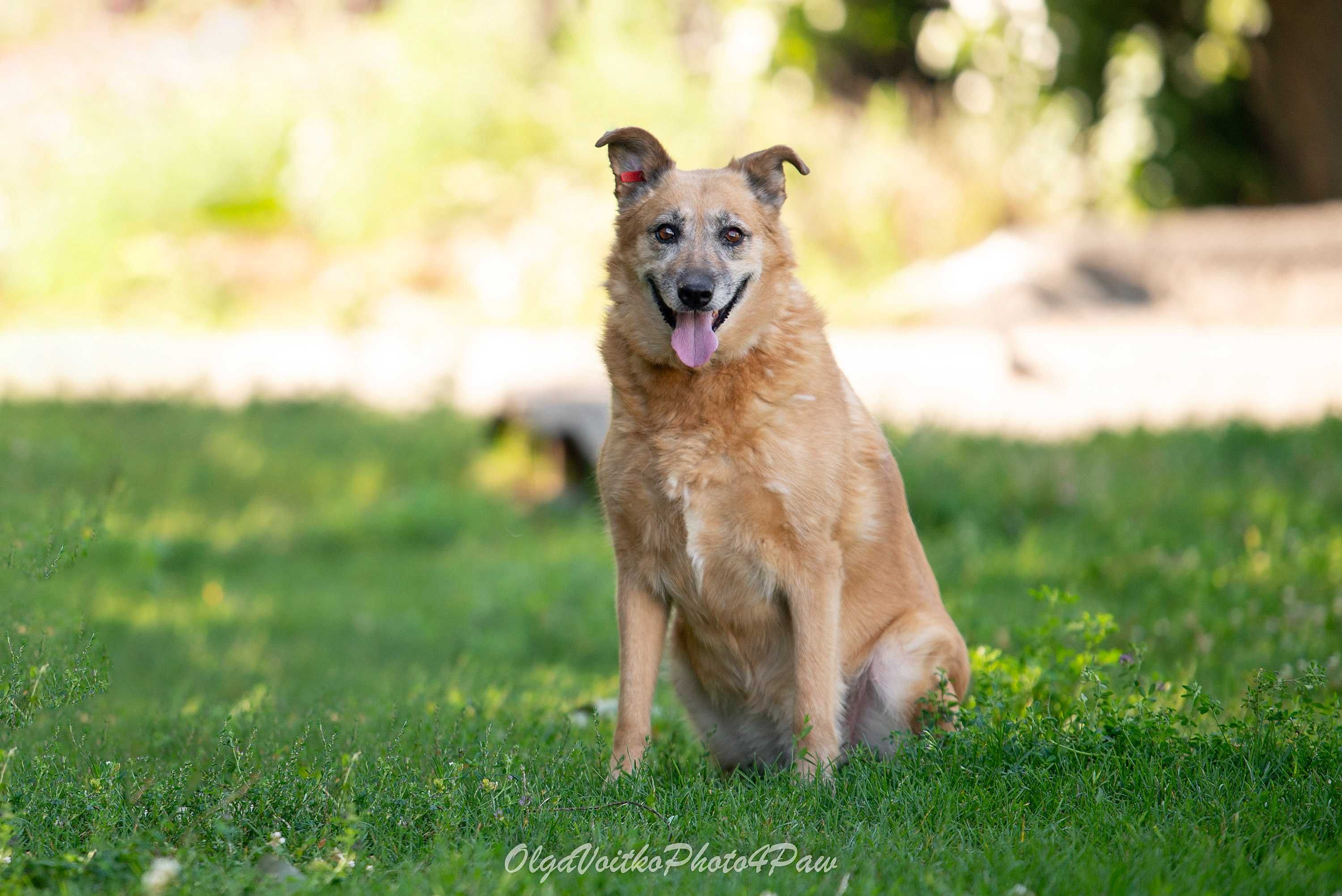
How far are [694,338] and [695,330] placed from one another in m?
0.03

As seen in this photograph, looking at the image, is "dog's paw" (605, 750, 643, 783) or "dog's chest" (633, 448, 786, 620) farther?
"dog's chest" (633, 448, 786, 620)

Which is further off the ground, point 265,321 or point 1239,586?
point 265,321

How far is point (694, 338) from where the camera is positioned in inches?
141

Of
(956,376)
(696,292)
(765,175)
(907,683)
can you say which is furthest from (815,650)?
(956,376)

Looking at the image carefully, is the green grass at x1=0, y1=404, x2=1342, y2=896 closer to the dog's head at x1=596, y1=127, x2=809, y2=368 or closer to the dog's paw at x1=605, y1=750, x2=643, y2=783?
the dog's paw at x1=605, y1=750, x2=643, y2=783

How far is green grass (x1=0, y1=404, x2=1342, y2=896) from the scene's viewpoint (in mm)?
2699

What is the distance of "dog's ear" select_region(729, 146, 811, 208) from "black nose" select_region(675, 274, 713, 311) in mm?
456

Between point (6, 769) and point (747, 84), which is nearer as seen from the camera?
point (6, 769)

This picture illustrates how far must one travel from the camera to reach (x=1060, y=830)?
9.38ft

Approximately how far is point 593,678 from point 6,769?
2.79m

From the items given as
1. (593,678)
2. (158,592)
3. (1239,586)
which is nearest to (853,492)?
(593,678)

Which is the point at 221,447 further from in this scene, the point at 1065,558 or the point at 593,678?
the point at 1065,558

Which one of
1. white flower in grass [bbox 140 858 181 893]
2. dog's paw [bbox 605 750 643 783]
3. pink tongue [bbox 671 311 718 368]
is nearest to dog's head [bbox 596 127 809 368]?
pink tongue [bbox 671 311 718 368]

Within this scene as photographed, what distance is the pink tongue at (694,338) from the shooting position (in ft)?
11.7
